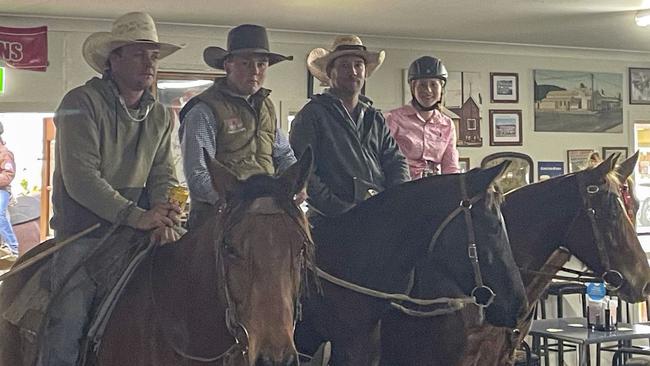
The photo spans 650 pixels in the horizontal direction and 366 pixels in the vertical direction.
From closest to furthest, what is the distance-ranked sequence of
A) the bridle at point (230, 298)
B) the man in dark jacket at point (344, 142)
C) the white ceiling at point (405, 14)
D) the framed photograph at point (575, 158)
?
the bridle at point (230, 298)
the man in dark jacket at point (344, 142)
the white ceiling at point (405, 14)
the framed photograph at point (575, 158)

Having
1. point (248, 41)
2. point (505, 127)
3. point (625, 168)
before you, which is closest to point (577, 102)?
point (505, 127)

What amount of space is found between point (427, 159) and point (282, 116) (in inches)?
112

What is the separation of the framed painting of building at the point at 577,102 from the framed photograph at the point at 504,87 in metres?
0.25

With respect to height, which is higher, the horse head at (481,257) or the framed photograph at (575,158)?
the framed photograph at (575,158)

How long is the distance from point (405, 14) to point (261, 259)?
4551 millimetres

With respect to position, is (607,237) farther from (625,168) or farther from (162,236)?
(162,236)

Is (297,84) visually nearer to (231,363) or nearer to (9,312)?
(9,312)

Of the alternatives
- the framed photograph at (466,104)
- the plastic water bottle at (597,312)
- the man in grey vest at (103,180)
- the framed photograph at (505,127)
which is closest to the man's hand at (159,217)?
the man in grey vest at (103,180)

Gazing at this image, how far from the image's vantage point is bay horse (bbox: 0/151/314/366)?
1734mm

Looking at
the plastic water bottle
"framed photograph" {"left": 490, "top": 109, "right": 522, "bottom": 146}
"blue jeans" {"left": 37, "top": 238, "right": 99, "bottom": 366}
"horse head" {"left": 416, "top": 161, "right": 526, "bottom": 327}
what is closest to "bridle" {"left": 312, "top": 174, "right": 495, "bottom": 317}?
"horse head" {"left": 416, "top": 161, "right": 526, "bottom": 327}

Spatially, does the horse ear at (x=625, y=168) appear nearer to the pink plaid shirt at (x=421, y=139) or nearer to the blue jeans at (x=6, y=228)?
the pink plaid shirt at (x=421, y=139)

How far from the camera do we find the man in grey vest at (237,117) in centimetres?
270

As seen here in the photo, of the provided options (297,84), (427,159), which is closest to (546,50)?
(297,84)

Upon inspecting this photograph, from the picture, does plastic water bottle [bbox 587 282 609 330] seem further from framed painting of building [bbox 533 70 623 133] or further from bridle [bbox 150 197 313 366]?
bridle [bbox 150 197 313 366]
